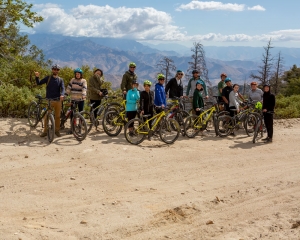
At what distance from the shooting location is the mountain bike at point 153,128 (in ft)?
31.7

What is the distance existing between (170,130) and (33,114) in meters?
4.52

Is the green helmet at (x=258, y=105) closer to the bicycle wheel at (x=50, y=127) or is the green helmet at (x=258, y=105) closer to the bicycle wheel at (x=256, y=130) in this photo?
the bicycle wheel at (x=256, y=130)

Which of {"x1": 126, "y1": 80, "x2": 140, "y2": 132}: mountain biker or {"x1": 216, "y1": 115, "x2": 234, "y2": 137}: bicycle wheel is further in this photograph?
{"x1": 216, "y1": 115, "x2": 234, "y2": 137}: bicycle wheel

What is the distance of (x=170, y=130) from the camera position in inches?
396

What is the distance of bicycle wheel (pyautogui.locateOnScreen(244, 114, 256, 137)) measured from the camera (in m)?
11.5

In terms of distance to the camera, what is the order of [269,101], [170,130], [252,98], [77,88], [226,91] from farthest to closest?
[252,98] < [226,91] < [269,101] < [170,130] < [77,88]

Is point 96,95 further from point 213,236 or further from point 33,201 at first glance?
point 213,236

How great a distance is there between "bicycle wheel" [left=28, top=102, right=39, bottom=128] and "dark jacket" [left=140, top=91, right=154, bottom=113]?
343 cm

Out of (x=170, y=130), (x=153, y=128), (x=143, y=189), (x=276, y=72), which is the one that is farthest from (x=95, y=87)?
(x=276, y=72)

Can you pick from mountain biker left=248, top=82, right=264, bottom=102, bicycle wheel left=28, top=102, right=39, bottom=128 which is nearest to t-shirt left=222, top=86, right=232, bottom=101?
mountain biker left=248, top=82, right=264, bottom=102

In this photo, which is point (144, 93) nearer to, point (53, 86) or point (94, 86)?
point (94, 86)

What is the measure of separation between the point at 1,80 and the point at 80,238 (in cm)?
1075

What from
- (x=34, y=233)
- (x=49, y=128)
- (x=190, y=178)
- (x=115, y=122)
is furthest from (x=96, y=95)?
(x=34, y=233)

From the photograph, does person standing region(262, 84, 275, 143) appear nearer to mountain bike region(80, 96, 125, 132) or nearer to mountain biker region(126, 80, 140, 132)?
mountain biker region(126, 80, 140, 132)
